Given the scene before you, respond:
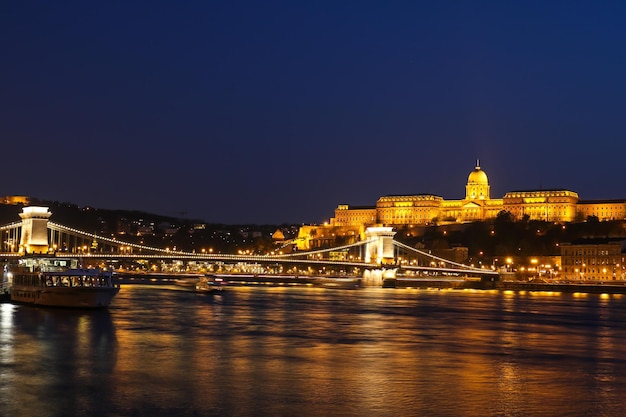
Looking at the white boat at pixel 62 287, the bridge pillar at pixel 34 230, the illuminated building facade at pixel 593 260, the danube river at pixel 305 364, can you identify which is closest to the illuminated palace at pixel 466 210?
the illuminated building facade at pixel 593 260

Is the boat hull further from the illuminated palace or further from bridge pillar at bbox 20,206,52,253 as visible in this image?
the illuminated palace

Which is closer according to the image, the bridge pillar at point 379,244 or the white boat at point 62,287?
the white boat at point 62,287

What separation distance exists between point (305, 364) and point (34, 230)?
35.6 m

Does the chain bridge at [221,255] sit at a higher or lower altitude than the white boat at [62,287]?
higher

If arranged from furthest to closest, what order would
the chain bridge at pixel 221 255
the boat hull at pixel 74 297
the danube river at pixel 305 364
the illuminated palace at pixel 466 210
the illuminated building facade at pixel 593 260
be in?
the illuminated palace at pixel 466 210 < the illuminated building facade at pixel 593 260 < the chain bridge at pixel 221 255 < the boat hull at pixel 74 297 < the danube river at pixel 305 364

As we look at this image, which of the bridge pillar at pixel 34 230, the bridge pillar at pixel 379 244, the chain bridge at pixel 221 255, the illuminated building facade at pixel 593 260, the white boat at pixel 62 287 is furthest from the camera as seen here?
the bridge pillar at pixel 379 244

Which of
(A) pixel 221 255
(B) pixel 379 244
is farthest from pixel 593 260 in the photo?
(A) pixel 221 255

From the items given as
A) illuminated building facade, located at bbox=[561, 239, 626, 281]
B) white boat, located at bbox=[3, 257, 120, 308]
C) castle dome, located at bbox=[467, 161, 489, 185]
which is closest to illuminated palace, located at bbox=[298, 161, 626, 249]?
castle dome, located at bbox=[467, 161, 489, 185]

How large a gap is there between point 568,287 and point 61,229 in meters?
27.4

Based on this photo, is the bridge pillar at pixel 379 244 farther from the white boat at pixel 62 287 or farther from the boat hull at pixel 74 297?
the boat hull at pixel 74 297

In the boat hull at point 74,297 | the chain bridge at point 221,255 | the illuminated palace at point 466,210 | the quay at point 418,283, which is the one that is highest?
the illuminated palace at point 466,210

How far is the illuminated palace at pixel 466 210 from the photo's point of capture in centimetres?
9488

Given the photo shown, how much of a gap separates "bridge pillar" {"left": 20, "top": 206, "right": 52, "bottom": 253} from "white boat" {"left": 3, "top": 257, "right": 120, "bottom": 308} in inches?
610

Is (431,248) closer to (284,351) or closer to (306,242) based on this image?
(306,242)
